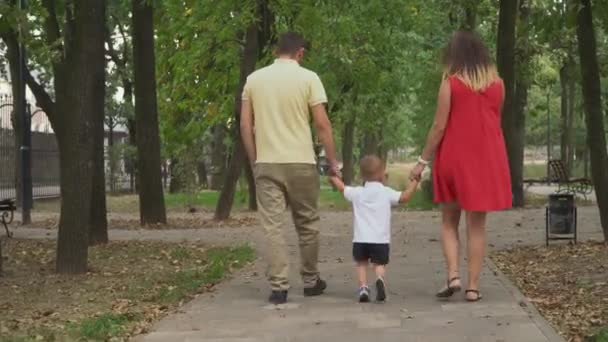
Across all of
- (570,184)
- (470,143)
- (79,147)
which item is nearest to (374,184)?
(470,143)

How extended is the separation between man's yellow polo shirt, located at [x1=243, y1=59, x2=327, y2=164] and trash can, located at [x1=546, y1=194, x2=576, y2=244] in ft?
18.9

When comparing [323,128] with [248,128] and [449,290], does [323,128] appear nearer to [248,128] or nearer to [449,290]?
[248,128]

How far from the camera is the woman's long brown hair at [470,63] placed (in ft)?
25.2

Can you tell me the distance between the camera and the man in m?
7.92

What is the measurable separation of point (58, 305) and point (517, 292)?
376 centimetres

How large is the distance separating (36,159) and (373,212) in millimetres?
23870

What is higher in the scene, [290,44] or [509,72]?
[509,72]

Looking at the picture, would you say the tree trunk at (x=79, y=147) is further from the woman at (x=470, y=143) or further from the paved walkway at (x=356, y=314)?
the woman at (x=470, y=143)

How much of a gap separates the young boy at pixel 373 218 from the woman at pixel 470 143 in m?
0.30

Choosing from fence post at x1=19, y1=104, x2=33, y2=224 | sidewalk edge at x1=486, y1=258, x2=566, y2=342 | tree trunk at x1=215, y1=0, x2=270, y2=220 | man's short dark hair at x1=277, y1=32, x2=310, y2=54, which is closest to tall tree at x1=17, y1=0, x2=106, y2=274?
man's short dark hair at x1=277, y1=32, x2=310, y2=54

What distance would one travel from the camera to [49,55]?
→ 12219mm

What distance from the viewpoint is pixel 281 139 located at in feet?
26.0

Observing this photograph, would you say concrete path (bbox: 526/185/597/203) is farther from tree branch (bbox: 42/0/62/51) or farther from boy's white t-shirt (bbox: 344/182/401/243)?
boy's white t-shirt (bbox: 344/182/401/243)

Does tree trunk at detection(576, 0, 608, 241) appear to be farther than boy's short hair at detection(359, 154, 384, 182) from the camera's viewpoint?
Yes
